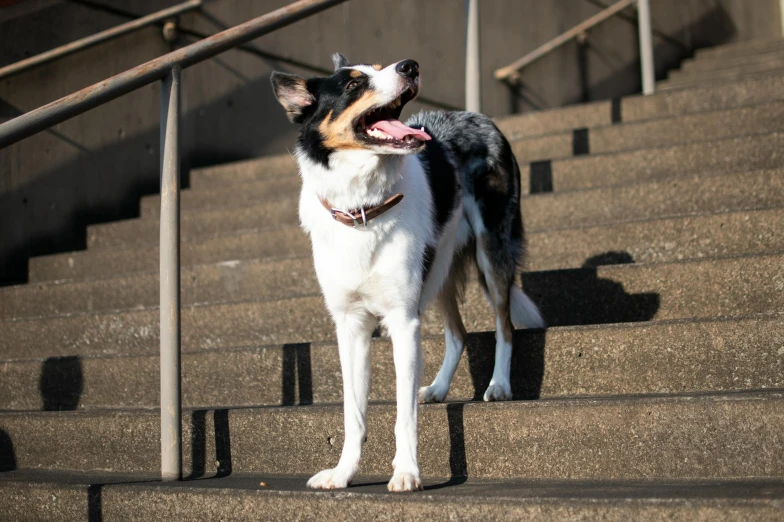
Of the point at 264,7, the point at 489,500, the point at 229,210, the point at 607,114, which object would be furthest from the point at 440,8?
the point at 489,500

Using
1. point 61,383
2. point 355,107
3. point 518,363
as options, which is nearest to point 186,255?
point 61,383

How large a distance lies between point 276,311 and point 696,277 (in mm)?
1826

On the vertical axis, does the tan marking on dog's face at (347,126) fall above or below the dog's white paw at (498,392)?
above

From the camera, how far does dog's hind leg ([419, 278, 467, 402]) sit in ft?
10.6

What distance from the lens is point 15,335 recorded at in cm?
449

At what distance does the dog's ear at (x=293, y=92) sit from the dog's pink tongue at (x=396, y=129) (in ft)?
0.88

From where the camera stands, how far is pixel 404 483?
2.49 m

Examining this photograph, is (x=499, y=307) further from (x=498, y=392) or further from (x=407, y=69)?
(x=407, y=69)

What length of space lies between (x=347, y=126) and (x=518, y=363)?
1098 mm

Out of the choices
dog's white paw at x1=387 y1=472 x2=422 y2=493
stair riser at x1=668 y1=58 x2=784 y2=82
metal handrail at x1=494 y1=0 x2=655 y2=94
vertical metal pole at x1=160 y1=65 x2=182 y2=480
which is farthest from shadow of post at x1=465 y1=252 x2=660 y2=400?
stair riser at x1=668 y1=58 x2=784 y2=82

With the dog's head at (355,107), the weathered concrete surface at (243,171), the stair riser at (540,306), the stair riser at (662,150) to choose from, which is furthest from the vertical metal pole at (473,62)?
the dog's head at (355,107)

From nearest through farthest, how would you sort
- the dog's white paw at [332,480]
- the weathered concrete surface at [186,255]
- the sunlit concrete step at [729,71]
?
the dog's white paw at [332,480]
the weathered concrete surface at [186,255]
the sunlit concrete step at [729,71]

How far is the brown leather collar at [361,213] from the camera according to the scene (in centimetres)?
272

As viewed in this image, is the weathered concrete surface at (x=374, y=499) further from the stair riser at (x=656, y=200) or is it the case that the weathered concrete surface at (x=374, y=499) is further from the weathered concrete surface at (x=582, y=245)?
the stair riser at (x=656, y=200)
